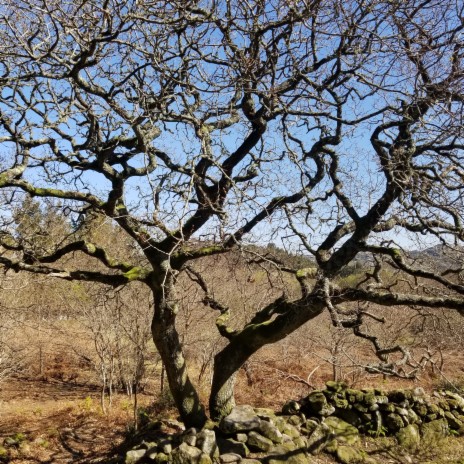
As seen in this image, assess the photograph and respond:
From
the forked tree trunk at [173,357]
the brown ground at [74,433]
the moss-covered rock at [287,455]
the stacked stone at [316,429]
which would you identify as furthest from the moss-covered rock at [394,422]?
the forked tree trunk at [173,357]

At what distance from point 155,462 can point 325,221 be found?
4.01 m

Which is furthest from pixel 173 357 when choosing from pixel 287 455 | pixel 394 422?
pixel 394 422

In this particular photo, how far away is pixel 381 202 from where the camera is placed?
5297 millimetres

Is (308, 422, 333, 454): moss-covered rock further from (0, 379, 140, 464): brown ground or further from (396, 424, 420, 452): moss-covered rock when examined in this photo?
(0, 379, 140, 464): brown ground

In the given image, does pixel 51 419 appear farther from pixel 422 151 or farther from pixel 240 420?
pixel 422 151

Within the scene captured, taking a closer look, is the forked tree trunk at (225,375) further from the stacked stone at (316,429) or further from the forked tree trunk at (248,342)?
the stacked stone at (316,429)

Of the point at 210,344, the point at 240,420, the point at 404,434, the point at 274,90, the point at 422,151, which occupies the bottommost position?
the point at 404,434

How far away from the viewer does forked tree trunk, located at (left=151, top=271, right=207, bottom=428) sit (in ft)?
20.0

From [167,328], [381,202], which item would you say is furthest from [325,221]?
[167,328]

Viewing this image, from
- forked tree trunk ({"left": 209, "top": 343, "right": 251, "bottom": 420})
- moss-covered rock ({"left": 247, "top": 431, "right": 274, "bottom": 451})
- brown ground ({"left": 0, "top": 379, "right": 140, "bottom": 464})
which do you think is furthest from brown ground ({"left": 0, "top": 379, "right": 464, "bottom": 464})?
forked tree trunk ({"left": 209, "top": 343, "right": 251, "bottom": 420})

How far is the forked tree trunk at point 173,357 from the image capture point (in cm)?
609

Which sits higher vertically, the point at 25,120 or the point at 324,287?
the point at 25,120

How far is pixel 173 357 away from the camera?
6191mm

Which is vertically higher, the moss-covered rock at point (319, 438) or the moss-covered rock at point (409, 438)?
the moss-covered rock at point (319, 438)
